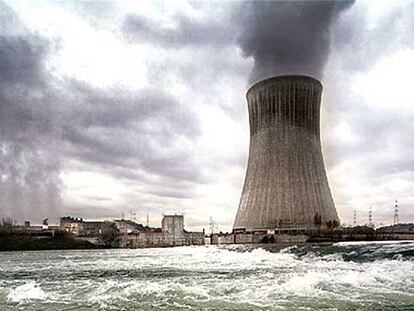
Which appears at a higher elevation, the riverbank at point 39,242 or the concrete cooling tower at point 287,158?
the concrete cooling tower at point 287,158

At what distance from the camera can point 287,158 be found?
101 feet

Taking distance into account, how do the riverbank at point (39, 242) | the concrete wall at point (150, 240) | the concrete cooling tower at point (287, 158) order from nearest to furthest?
the concrete cooling tower at point (287, 158)
the riverbank at point (39, 242)
the concrete wall at point (150, 240)

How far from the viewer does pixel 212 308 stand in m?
5.98

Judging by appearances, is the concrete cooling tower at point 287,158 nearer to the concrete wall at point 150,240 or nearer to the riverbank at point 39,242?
the concrete wall at point 150,240

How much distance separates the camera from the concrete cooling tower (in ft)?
101

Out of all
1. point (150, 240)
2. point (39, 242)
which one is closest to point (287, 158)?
point (150, 240)

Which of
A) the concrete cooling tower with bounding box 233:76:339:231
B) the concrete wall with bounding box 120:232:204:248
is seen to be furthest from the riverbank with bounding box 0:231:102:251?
the concrete cooling tower with bounding box 233:76:339:231

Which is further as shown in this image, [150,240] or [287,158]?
[150,240]

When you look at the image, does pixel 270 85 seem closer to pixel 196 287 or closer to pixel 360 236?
pixel 360 236

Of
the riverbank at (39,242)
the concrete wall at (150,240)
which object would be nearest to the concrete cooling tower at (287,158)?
the concrete wall at (150,240)

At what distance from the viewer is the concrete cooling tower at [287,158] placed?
101 ft

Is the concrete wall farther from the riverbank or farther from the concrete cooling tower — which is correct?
the concrete cooling tower

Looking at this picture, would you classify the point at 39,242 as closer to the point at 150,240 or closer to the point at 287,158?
the point at 150,240

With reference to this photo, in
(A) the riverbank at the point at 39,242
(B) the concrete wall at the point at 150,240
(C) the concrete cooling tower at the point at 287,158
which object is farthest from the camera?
(B) the concrete wall at the point at 150,240
